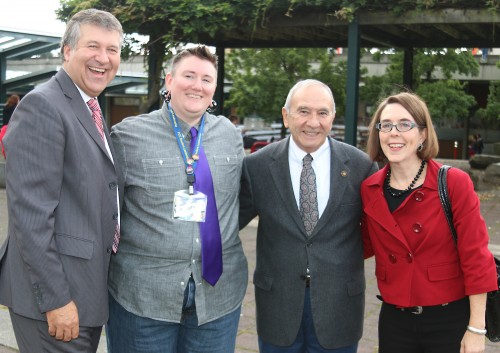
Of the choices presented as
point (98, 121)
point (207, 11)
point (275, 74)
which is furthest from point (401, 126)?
point (275, 74)

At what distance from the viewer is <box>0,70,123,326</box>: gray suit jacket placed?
8.65 ft

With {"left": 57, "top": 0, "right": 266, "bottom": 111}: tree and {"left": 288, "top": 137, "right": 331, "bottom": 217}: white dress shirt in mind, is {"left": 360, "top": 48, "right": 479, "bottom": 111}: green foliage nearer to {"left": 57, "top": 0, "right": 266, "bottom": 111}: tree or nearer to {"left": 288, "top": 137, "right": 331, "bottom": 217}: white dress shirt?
{"left": 57, "top": 0, "right": 266, "bottom": 111}: tree

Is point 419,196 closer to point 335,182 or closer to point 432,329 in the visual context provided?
point 335,182

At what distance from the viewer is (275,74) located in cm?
2164

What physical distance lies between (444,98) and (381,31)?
35.6ft

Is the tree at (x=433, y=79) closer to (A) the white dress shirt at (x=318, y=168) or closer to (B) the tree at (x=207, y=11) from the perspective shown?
(B) the tree at (x=207, y=11)

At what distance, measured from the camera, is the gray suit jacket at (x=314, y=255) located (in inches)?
126

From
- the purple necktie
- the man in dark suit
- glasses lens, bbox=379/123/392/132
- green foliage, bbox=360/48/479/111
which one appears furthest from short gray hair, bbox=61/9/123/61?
green foliage, bbox=360/48/479/111

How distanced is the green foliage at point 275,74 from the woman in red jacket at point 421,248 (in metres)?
18.0

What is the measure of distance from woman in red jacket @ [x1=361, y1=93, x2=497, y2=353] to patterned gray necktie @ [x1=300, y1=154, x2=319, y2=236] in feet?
0.83

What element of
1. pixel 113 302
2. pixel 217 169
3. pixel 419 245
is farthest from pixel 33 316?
pixel 419 245

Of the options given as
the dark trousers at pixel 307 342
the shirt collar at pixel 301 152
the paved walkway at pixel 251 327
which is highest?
the shirt collar at pixel 301 152

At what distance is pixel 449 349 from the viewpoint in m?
2.91

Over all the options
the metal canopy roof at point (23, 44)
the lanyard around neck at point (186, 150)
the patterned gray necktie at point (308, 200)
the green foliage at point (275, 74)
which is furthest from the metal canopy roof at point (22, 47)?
the patterned gray necktie at point (308, 200)
